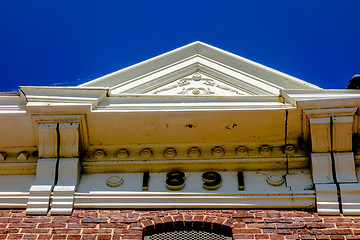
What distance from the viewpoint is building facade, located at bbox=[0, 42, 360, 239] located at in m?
6.43

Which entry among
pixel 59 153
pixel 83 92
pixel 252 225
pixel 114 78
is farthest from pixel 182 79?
pixel 252 225

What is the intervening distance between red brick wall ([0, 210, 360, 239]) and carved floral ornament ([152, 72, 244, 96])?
233cm

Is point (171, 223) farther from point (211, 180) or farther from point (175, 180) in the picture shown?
point (211, 180)

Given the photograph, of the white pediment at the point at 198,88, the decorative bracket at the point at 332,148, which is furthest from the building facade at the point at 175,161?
the white pediment at the point at 198,88

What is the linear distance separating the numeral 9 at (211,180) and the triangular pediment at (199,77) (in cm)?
161

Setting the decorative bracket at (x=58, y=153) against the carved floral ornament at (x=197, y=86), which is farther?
the carved floral ornament at (x=197, y=86)

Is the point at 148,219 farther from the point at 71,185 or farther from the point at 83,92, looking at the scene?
the point at 83,92

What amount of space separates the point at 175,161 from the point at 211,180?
0.67 m

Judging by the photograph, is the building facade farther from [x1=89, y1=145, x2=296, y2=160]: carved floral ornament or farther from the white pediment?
the white pediment

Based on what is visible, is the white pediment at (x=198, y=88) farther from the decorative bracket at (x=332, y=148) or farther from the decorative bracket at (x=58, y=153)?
the decorative bracket at (x=58, y=153)

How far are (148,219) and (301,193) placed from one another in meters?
2.07

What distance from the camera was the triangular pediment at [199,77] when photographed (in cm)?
816

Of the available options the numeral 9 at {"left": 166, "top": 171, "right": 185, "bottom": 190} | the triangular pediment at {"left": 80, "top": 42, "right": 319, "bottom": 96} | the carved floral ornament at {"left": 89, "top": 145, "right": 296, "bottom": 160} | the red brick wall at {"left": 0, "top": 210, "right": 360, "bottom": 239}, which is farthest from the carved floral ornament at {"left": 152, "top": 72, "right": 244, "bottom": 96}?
the red brick wall at {"left": 0, "top": 210, "right": 360, "bottom": 239}

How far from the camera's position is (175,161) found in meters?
7.28
